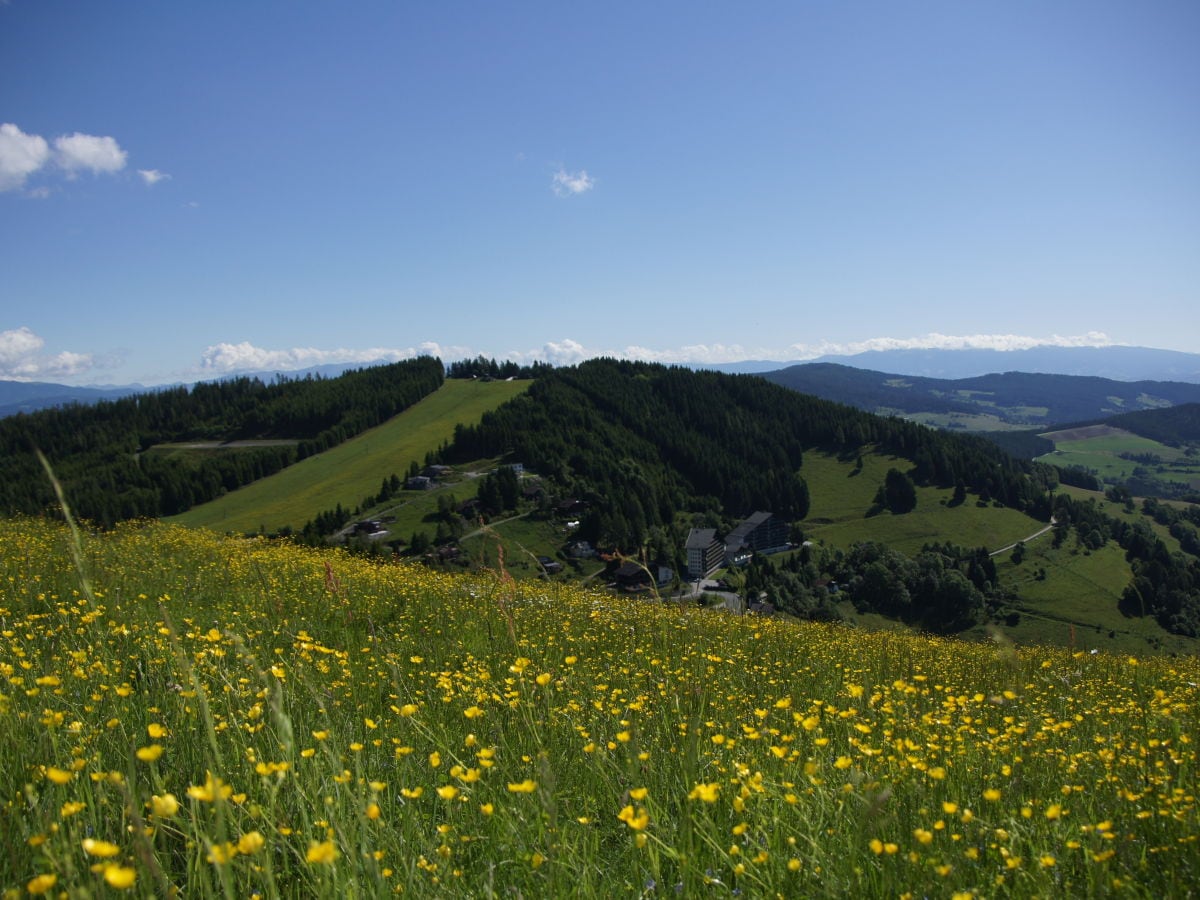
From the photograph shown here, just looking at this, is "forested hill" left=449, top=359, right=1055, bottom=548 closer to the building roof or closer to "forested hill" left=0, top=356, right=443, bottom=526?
the building roof

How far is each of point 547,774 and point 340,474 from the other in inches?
6231

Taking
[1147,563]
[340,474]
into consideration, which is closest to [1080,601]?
[1147,563]

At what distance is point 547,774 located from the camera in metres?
2.39

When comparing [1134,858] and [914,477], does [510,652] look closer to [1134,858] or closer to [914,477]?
[1134,858]

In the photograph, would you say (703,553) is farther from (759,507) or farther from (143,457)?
(143,457)

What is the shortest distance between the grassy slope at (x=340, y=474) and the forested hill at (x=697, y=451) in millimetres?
13340

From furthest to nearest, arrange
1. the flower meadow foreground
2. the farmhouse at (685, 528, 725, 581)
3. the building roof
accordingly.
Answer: the building roof, the farmhouse at (685, 528, 725, 581), the flower meadow foreground

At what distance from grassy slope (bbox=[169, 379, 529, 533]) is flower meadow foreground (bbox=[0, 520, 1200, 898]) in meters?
116

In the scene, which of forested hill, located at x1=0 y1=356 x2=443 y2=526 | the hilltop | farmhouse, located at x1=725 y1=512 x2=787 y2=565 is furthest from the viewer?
farmhouse, located at x1=725 y1=512 x2=787 y2=565

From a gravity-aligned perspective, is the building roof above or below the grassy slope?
below

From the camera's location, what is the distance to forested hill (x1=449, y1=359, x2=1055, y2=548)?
14725cm

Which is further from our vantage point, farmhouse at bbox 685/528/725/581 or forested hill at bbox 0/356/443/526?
forested hill at bbox 0/356/443/526

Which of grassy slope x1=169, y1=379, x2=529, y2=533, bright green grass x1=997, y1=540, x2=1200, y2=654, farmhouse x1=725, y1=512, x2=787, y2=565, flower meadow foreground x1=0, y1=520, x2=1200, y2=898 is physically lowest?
bright green grass x1=997, y1=540, x2=1200, y2=654

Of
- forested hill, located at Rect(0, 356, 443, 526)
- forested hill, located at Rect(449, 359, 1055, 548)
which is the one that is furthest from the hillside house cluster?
A: forested hill, located at Rect(0, 356, 443, 526)
